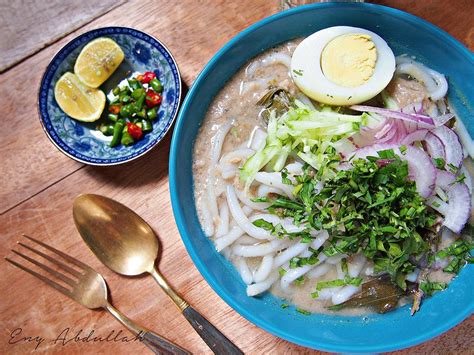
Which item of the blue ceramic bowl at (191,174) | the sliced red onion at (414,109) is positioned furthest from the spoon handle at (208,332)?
the sliced red onion at (414,109)

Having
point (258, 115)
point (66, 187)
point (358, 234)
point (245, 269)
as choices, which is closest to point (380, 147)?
point (358, 234)

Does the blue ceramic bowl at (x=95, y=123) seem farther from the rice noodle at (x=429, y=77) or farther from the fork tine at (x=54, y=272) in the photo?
the rice noodle at (x=429, y=77)

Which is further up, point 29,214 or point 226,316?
point 29,214

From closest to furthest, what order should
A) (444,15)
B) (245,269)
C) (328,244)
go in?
(328,244)
(245,269)
(444,15)

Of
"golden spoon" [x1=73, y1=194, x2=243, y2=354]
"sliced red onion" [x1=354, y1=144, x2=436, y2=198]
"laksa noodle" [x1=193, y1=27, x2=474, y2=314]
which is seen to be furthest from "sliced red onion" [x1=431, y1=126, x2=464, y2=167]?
"golden spoon" [x1=73, y1=194, x2=243, y2=354]

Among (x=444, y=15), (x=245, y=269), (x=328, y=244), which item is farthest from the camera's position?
(x=444, y=15)

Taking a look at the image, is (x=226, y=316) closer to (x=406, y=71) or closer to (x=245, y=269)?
(x=245, y=269)
